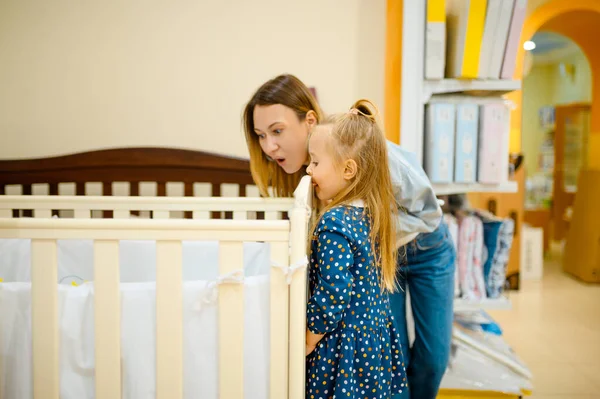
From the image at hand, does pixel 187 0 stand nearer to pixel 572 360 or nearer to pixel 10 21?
pixel 10 21

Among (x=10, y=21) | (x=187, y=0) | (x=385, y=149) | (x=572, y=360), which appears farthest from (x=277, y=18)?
(x=572, y=360)

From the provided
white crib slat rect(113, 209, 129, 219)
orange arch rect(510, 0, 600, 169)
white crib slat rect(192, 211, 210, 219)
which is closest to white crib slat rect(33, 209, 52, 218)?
white crib slat rect(113, 209, 129, 219)

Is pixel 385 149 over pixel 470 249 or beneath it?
over

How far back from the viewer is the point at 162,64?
2.19 m

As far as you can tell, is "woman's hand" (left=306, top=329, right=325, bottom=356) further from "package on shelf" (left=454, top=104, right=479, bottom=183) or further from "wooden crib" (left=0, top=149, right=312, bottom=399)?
"package on shelf" (left=454, top=104, right=479, bottom=183)

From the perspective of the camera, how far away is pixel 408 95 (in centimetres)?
177

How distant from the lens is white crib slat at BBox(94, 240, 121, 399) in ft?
3.07

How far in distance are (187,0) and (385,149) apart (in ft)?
4.77

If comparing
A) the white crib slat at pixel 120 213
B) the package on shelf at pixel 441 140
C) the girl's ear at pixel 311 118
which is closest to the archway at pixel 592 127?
the package on shelf at pixel 441 140

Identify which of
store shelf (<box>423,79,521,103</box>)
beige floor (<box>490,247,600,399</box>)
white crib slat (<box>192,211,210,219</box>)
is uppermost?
store shelf (<box>423,79,521,103</box>)

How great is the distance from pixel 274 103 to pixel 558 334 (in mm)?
2280

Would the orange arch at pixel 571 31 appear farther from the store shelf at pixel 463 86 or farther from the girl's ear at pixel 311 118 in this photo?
the girl's ear at pixel 311 118

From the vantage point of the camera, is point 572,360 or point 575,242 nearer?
point 572,360

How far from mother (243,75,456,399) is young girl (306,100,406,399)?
167 mm
